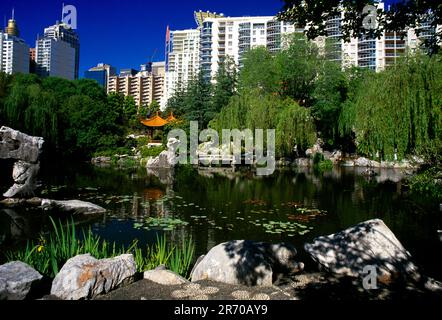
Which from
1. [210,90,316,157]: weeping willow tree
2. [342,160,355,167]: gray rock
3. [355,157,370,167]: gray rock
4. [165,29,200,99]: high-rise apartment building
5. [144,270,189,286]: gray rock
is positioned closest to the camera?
[144,270,189,286]: gray rock

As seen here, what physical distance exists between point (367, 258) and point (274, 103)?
18881 mm

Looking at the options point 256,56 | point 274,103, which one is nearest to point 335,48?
point 256,56

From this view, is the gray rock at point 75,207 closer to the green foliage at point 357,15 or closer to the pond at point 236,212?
the pond at point 236,212

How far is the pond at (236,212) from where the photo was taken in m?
6.42

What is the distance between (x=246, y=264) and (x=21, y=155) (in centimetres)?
752

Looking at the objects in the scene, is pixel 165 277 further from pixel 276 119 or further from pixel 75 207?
pixel 276 119

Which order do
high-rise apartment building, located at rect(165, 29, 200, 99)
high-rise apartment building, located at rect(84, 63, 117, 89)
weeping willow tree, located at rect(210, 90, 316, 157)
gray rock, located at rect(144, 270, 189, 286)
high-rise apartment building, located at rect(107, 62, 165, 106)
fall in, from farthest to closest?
high-rise apartment building, located at rect(84, 63, 117, 89) < high-rise apartment building, located at rect(107, 62, 165, 106) < high-rise apartment building, located at rect(165, 29, 200, 99) < weeping willow tree, located at rect(210, 90, 316, 157) < gray rock, located at rect(144, 270, 189, 286)

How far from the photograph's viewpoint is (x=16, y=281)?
3031 millimetres

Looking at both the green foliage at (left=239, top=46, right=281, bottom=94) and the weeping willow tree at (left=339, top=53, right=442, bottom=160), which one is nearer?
the weeping willow tree at (left=339, top=53, right=442, bottom=160)

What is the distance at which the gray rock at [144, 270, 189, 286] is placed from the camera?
3.58 meters

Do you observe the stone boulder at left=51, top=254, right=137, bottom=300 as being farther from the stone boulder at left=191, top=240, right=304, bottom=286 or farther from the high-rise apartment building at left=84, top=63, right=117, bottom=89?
the high-rise apartment building at left=84, top=63, right=117, bottom=89

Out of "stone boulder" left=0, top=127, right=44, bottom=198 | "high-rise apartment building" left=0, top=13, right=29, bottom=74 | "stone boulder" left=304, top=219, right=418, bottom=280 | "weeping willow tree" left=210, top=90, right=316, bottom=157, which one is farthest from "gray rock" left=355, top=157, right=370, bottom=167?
"high-rise apartment building" left=0, top=13, right=29, bottom=74

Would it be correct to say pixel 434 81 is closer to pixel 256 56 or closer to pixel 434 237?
pixel 434 237

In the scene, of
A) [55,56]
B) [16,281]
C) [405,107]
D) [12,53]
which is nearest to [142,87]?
[55,56]
